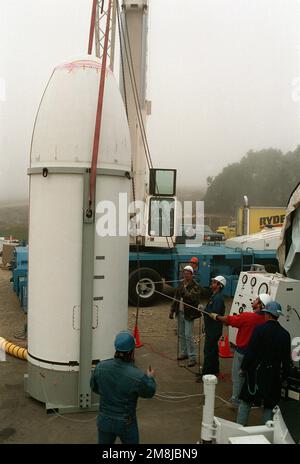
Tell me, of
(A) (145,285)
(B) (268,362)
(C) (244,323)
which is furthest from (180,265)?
(B) (268,362)

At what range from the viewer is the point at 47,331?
6039mm

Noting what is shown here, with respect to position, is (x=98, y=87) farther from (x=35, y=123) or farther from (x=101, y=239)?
(x=101, y=239)

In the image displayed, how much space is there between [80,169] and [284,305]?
338 centimetres

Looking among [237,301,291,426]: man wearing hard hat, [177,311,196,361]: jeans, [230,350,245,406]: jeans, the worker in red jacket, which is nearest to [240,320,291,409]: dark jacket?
[237,301,291,426]: man wearing hard hat

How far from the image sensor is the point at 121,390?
404cm

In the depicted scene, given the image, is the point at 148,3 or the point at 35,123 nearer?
the point at 35,123

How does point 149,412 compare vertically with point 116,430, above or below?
below

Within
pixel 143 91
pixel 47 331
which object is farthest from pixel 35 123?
pixel 143 91

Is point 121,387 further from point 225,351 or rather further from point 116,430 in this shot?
point 225,351

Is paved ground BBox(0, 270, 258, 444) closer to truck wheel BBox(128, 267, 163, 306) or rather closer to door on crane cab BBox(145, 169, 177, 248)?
truck wheel BBox(128, 267, 163, 306)

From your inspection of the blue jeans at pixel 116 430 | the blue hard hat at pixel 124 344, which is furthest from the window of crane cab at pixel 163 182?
the blue jeans at pixel 116 430

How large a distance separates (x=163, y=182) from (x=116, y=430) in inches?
355

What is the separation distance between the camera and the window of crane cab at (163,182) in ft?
40.6

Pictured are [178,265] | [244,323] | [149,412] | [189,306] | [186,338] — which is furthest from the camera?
[178,265]
